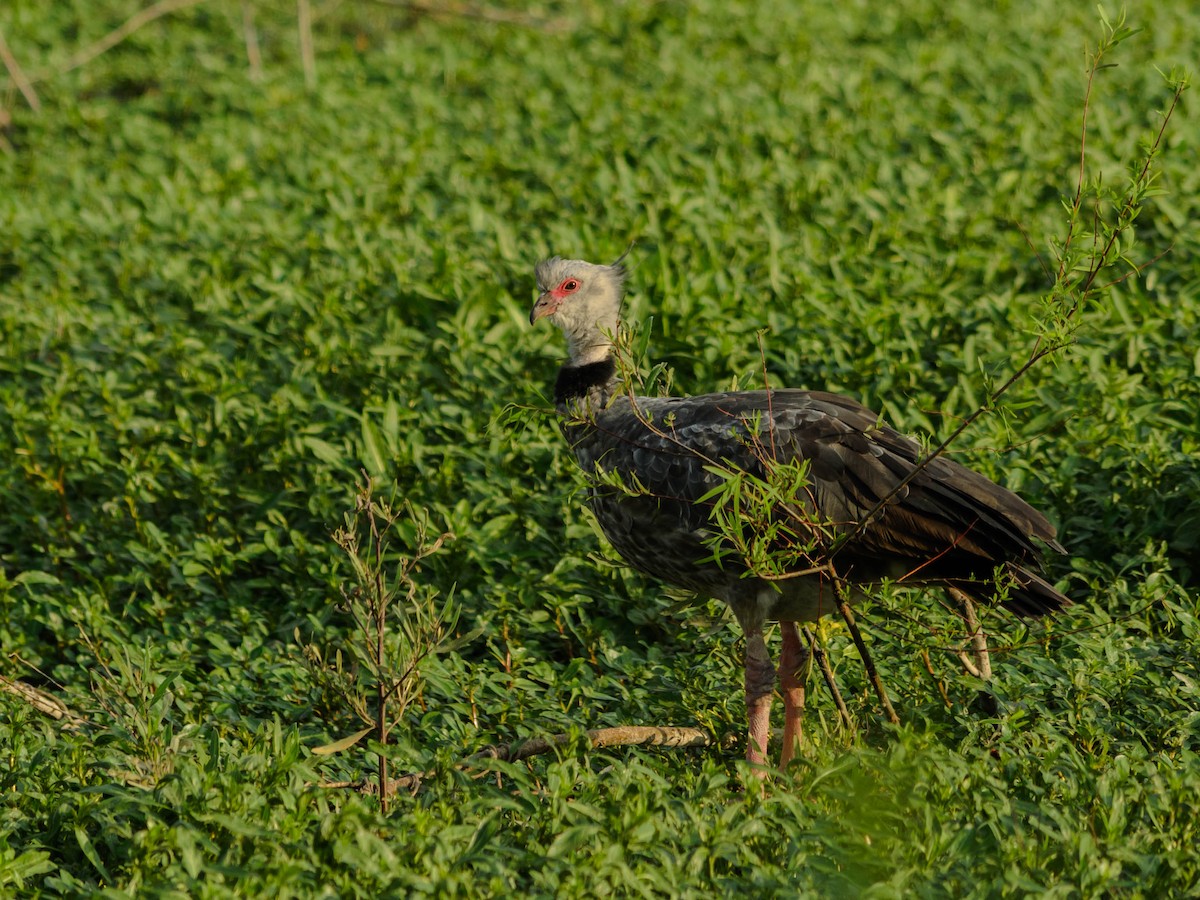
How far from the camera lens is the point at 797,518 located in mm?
3611

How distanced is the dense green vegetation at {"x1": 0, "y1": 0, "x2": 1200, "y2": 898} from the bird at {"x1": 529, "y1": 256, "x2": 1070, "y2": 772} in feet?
0.61

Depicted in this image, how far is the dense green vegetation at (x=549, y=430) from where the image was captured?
132 inches

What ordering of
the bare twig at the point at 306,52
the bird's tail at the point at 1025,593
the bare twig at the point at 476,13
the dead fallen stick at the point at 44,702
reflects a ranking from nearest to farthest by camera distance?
the bird's tail at the point at 1025,593, the dead fallen stick at the point at 44,702, the bare twig at the point at 306,52, the bare twig at the point at 476,13

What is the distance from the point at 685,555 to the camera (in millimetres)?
4195

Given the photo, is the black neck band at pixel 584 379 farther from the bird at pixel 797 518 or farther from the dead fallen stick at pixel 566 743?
the dead fallen stick at pixel 566 743

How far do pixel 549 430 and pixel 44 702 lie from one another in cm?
213

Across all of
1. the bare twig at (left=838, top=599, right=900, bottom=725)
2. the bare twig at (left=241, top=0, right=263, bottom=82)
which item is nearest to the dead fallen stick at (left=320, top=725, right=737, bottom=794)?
the bare twig at (left=838, top=599, right=900, bottom=725)

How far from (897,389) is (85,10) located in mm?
8922

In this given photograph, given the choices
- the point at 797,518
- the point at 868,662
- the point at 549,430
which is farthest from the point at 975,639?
the point at 549,430

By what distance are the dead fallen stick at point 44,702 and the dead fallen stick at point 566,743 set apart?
3.62ft

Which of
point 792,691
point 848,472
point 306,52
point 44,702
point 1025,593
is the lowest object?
point 44,702

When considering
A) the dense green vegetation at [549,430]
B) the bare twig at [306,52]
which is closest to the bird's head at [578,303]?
the dense green vegetation at [549,430]

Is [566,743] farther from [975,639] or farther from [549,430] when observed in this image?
[549,430]

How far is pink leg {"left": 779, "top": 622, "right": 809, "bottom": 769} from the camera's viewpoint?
413 cm
